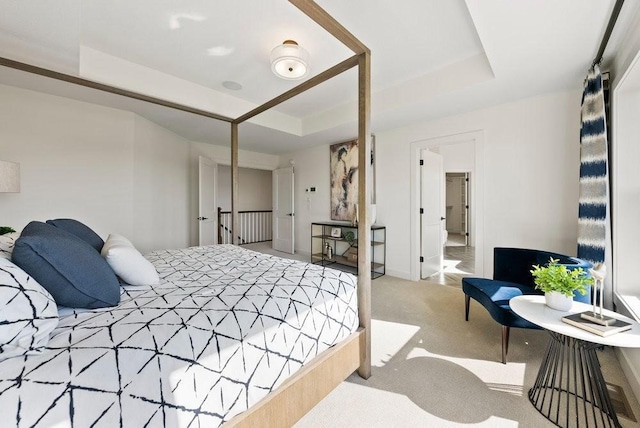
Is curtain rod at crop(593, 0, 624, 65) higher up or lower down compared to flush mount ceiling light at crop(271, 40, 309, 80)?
lower down

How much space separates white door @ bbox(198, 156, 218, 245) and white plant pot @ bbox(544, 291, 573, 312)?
→ 4461mm

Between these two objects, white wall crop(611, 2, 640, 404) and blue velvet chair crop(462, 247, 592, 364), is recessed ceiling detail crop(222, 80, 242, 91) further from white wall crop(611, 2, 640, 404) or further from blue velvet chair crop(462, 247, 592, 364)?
white wall crop(611, 2, 640, 404)

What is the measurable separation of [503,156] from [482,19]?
1904mm

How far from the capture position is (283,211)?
6.20m

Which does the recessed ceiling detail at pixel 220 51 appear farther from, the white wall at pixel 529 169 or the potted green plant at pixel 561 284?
the potted green plant at pixel 561 284

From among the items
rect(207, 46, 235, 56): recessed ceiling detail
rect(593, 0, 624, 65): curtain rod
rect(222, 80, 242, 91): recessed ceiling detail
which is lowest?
rect(593, 0, 624, 65): curtain rod

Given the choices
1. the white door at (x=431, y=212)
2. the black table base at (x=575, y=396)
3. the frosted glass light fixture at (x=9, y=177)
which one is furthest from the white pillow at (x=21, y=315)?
the white door at (x=431, y=212)

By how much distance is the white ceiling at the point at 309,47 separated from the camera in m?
1.92

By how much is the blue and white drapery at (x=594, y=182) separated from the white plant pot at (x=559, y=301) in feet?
3.37

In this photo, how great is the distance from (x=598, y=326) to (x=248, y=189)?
7573 mm

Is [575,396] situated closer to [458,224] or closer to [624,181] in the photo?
[624,181]

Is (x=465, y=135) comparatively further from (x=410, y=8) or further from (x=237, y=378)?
(x=237, y=378)

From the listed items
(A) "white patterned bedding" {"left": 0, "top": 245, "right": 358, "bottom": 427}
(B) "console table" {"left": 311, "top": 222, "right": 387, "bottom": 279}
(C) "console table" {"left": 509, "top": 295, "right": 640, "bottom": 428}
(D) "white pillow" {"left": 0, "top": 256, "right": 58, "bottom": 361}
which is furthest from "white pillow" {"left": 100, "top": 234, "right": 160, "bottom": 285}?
(B) "console table" {"left": 311, "top": 222, "right": 387, "bottom": 279}

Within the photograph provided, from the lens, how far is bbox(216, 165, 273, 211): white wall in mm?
7414
